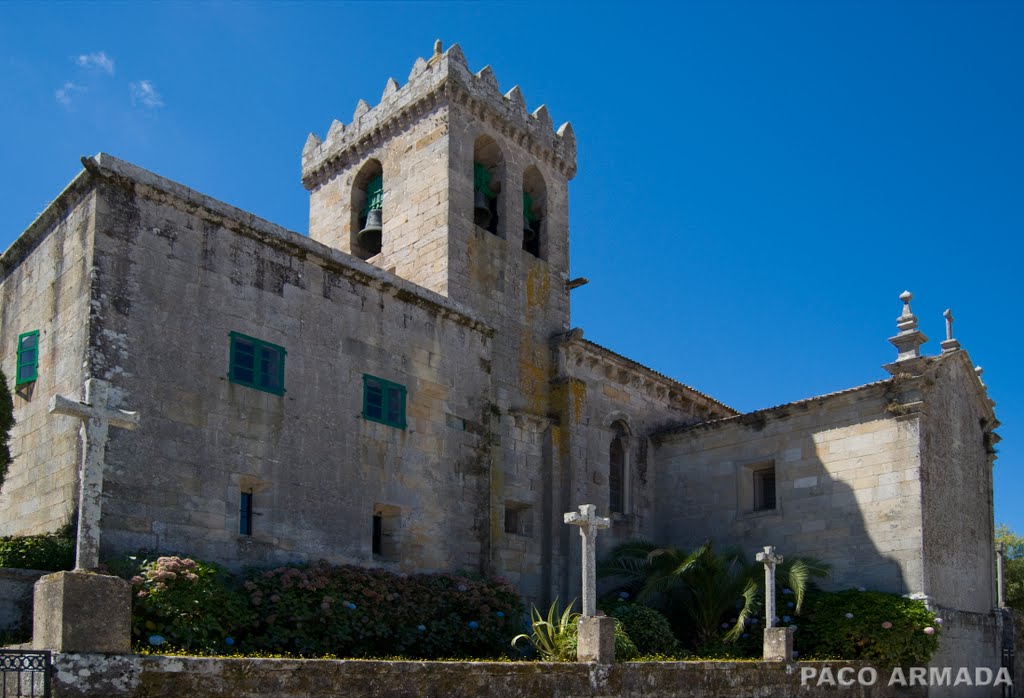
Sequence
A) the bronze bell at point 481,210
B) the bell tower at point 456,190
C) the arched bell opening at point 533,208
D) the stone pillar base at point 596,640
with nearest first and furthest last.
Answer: the stone pillar base at point 596,640, the bell tower at point 456,190, the bronze bell at point 481,210, the arched bell opening at point 533,208

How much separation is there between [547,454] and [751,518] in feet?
14.7

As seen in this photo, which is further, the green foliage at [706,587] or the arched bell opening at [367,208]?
the arched bell opening at [367,208]

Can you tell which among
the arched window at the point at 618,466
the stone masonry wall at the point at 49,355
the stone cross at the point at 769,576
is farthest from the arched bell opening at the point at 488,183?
the stone masonry wall at the point at 49,355

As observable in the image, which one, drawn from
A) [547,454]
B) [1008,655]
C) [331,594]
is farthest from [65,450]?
[1008,655]

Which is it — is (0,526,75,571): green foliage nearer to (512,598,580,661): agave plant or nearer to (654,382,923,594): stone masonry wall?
(512,598,580,661): agave plant

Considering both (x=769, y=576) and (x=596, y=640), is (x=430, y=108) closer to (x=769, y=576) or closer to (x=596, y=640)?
(x=769, y=576)

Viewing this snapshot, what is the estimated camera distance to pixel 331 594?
51.6ft

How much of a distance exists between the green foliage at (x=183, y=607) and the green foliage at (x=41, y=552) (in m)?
0.97

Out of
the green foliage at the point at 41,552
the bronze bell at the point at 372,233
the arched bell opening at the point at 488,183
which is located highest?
the arched bell opening at the point at 488,183

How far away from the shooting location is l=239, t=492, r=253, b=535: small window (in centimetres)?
1616

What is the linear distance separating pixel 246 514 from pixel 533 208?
11.4m

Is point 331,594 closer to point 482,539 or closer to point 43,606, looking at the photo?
point 482,539

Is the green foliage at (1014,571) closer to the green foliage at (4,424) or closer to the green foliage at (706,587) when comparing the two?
the green foliage at (706,587)

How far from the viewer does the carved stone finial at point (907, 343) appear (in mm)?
20688
